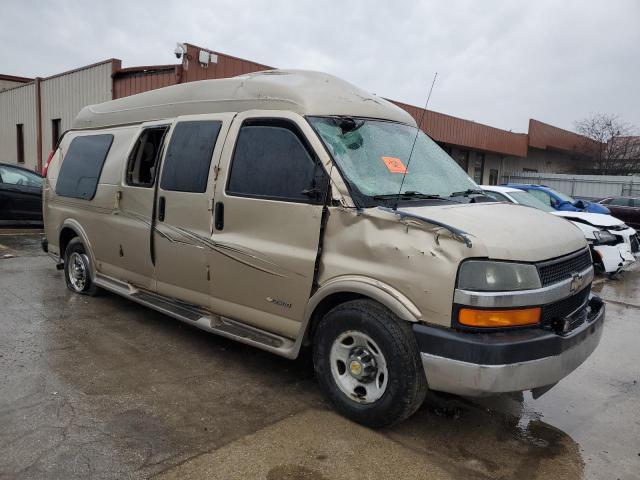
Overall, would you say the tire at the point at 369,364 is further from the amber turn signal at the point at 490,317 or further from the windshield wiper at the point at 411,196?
the windshield wiper at the point at 411,196

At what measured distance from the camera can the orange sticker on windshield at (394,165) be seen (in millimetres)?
3766

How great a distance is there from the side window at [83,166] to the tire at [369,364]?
11.8ft

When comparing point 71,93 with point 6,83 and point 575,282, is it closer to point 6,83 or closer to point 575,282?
point 6,83

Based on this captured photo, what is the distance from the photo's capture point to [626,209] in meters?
18.4

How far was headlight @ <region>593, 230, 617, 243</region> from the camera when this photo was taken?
9023 mm

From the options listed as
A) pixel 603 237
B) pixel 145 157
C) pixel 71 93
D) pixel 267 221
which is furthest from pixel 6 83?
pixel 267 221

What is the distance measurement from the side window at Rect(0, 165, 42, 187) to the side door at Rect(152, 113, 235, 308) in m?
8.26

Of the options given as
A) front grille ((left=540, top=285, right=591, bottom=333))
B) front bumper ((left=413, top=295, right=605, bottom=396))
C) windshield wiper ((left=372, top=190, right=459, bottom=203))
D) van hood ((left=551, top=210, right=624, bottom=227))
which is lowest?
front bumper ((left=413, top=295, right=605, bottom=396))

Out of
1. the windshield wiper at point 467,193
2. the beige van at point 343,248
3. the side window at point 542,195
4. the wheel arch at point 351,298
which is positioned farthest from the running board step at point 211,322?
the side window at point 542,195

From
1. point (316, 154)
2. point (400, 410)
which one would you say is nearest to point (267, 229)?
point (316, 154)

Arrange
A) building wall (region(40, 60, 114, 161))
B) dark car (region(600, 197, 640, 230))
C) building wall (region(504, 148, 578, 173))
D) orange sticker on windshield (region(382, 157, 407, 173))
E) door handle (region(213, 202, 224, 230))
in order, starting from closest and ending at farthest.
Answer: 1. orange sticker on windshield (region(382, 157, 407, 173))
2. door handle (region(213, 202, 224, 230))
3. building wall (region(40, 60, 114, 161))
4. dark car (region(600, 197, 640, 230))
5. building wall (region(504, 148, 578, 173))

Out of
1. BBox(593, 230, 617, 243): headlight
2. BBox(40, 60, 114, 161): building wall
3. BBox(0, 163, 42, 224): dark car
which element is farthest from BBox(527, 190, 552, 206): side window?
BBox(40, 60, 114, 161): building wall

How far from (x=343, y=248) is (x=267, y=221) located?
2.38ft

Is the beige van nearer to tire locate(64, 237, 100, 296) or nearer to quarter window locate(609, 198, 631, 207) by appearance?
tire locate(64, 237, 100, 296)
